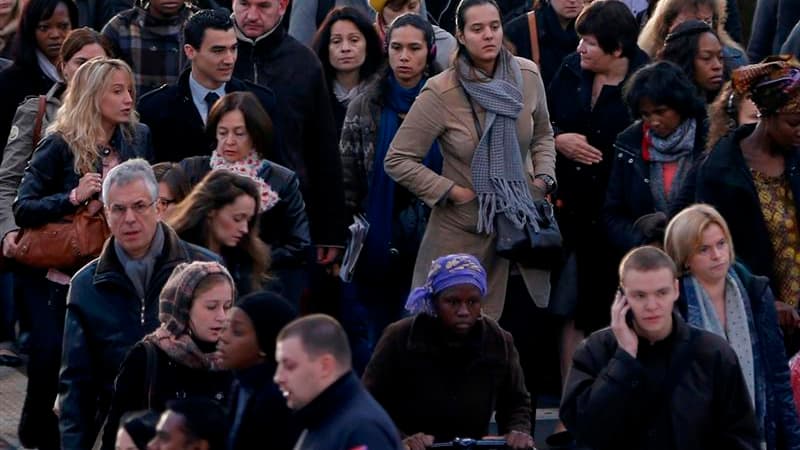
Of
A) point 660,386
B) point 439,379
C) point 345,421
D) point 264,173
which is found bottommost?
point 439,379

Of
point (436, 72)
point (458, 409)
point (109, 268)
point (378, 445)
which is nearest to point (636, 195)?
point (436, 72)

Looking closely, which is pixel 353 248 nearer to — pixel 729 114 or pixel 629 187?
pixel 629 187

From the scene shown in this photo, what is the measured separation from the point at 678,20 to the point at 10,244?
386 cm

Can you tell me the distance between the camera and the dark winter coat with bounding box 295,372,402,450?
6133 millimetres

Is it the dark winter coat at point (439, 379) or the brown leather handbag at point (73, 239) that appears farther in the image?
the brown leather handbag at point (73, 239)

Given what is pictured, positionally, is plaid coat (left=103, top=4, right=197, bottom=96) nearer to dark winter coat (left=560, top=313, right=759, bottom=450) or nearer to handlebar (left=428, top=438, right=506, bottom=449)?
handlebar (left=428, top=438, right=506, bottom=449)

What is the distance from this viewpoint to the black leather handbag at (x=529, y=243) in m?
9.64

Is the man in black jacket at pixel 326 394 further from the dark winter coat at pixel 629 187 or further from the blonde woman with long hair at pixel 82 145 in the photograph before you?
the dark winter coat at pixel 629 187

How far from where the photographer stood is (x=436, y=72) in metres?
10.6

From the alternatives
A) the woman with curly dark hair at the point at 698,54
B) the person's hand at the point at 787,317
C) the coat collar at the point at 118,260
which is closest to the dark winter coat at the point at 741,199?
the person's hand at the point at 787,317

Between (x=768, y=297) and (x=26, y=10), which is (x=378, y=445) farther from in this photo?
(x=26, y=10)

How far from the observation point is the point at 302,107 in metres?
10.2

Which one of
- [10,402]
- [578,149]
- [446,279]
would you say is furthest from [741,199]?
[10,402]

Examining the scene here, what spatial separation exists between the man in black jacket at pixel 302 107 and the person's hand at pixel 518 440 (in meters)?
2.27
